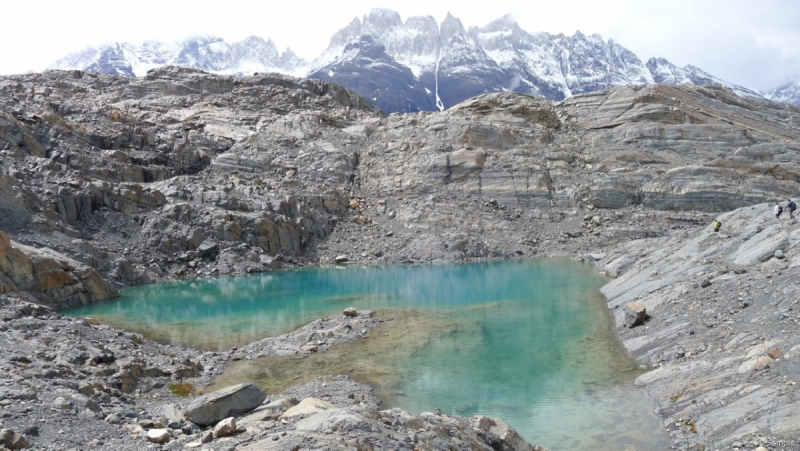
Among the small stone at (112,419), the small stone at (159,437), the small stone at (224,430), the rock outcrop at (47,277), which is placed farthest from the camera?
the rock outcrop at (47,277)

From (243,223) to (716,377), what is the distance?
5950cm

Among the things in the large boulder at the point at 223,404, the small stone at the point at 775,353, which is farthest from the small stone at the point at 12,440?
the small stone at the point at 775,353

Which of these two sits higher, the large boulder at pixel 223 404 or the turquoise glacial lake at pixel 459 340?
the large boulder at pixel 223 404

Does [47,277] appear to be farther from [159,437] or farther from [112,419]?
[159,437]

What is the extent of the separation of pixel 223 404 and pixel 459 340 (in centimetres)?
1732

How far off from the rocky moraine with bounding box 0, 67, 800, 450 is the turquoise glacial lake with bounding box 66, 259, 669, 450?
142 centimetres

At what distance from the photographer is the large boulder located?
11883 mm

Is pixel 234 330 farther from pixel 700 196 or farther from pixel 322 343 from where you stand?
pixel 700 196

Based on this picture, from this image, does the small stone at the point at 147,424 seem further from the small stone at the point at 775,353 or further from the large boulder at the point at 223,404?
the small stone at the point at 775,353

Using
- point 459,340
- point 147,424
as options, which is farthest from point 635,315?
point 147,424

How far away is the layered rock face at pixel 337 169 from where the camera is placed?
61.8 meters

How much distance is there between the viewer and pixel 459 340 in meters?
27.7

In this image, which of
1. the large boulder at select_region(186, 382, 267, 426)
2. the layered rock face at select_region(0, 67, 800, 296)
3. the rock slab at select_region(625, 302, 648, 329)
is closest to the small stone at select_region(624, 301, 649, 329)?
the rock slab at select_region(625, 302, 648, 329)

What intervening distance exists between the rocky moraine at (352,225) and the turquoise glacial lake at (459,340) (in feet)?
4.65
